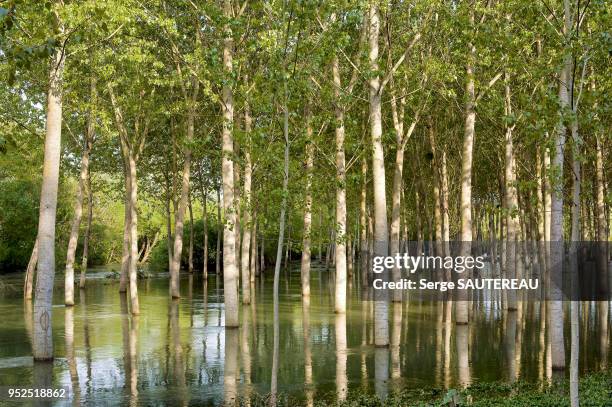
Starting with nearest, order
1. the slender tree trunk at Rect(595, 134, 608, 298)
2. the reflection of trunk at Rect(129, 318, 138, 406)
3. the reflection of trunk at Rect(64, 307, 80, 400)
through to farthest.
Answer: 1. the reflection of trunk at Rect(129, 318, 138, 406)
2. the reflection of trunk at Rect(64, 307, 80, 400)
3. the slender tree trunk at Rect(595, 134, 608, 298)

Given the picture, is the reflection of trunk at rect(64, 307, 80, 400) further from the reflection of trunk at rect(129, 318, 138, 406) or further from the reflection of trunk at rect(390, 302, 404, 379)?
the reflection of trunk at rect(390, 302, 404, 379)

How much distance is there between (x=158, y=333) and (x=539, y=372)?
1311 cm

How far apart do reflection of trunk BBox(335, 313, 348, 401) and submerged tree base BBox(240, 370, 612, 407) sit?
0.89 feet

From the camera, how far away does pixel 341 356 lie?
1995 cm

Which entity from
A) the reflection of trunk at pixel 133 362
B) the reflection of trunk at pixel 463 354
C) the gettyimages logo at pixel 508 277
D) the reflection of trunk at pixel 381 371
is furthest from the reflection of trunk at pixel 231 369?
the gettyimages logo at pixel 508 277

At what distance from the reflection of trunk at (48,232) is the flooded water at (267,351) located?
29.2 inches

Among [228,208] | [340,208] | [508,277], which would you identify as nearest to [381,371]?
[228,208]

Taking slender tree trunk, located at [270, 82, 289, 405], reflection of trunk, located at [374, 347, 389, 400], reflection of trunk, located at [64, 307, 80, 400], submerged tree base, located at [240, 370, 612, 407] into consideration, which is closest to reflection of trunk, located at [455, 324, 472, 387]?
submerged tree base, located at [240, 370, 612, 407]

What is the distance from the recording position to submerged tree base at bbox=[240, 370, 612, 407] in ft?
40.7

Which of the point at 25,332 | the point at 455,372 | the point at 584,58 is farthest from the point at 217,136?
the point at 584,58

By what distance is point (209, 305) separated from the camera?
35781 mm

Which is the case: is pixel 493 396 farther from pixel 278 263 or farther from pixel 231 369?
pixel 231 369

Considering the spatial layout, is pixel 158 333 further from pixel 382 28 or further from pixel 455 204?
pixel 455 204

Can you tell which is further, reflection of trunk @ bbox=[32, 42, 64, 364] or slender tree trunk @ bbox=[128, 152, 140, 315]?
slender tree trunk @ bbox=[128, 152, 140, 315]
